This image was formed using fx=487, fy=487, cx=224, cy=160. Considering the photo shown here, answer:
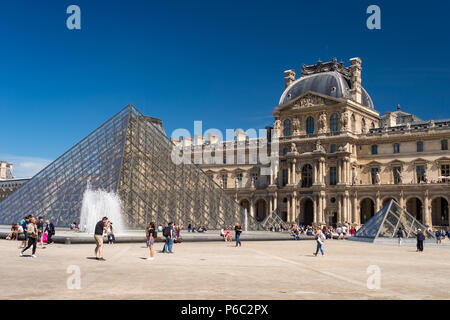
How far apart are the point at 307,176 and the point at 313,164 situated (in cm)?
195

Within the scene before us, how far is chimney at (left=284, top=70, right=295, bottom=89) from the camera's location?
2438 inches

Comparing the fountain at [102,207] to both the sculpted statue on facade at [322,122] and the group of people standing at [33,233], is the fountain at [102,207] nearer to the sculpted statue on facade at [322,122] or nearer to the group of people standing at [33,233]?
the group of people standing at [33,233]

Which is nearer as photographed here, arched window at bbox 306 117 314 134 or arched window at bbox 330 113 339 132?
arched window at bbox 330 113 339 132

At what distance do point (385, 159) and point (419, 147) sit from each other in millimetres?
3726

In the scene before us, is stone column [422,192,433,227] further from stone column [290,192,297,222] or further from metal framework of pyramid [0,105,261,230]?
metal framework of pyramid [0,105,261,230]

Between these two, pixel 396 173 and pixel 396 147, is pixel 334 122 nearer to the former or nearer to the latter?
pixel 396 147

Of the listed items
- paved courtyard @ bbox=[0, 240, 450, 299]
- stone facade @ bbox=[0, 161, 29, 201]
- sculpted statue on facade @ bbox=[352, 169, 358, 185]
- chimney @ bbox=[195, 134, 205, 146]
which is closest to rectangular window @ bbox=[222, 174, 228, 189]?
chimney @ bbox=[195, 134, 205, 146]

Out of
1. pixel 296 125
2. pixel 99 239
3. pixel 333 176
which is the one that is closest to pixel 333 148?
pixel 333 176

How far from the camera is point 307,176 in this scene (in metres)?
56.0

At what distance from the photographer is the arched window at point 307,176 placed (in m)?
55.8

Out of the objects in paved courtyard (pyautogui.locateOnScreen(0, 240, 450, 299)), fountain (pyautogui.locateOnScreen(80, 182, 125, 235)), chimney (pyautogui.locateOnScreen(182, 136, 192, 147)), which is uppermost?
chimney (pyautogui.locateOnScreen(182, 136, 192, 147))

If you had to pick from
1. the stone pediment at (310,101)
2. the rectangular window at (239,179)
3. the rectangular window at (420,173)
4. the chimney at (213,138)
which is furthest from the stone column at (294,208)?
the chimney at (213,138)

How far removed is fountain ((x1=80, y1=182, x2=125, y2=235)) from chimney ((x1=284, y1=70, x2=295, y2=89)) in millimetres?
38365

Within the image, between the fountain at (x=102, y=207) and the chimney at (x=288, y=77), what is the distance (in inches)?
1510
